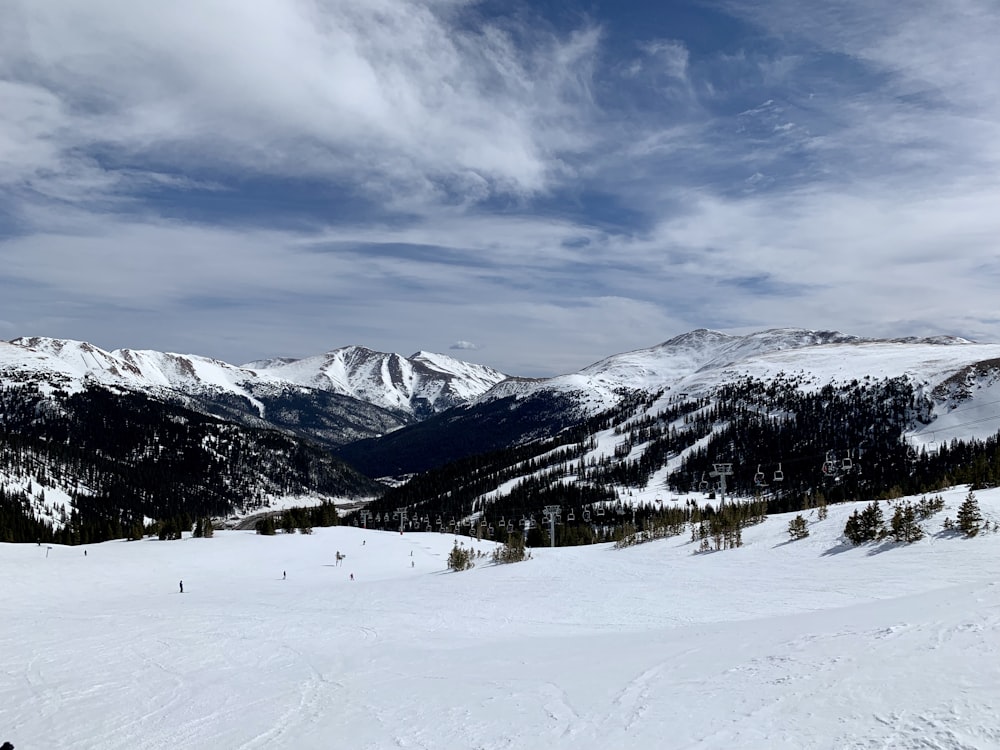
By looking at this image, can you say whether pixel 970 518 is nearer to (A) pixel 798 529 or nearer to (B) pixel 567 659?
(A) pixel 798 529

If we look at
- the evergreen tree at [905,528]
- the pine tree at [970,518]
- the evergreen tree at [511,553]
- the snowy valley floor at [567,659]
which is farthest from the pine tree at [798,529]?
the evergreen tree at [511,553]

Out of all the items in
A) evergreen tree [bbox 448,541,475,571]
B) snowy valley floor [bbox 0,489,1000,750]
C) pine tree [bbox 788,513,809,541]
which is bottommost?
evergreen tree [bbox 448,541,475,571]

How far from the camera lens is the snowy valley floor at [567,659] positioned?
13.9 metres

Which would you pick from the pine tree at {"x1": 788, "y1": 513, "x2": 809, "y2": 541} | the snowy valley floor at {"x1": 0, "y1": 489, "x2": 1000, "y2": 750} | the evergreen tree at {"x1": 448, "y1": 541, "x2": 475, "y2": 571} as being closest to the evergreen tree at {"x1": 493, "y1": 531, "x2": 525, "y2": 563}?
the evergreen tree at {"x1": 448, "y1": 541, "x2": 475, "y2": 571}

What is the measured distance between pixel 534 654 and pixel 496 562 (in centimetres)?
4570

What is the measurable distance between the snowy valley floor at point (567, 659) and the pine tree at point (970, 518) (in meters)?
1.34

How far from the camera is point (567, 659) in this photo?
22.6 m

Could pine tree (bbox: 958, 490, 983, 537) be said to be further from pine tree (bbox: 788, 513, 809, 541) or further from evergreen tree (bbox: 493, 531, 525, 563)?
evergreen tree (bbox: 493, 531, 525, 563)

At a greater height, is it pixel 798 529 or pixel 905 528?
pixel 905 528

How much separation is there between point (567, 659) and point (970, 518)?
97.8ft

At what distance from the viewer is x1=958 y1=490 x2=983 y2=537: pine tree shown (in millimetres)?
37312

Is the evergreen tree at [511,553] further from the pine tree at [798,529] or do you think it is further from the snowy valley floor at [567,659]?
the pine tree at [798,529]

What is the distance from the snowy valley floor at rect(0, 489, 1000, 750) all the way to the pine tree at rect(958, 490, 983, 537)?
134 centimetres

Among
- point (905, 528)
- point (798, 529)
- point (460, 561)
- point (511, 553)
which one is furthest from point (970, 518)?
point (460, 561)
